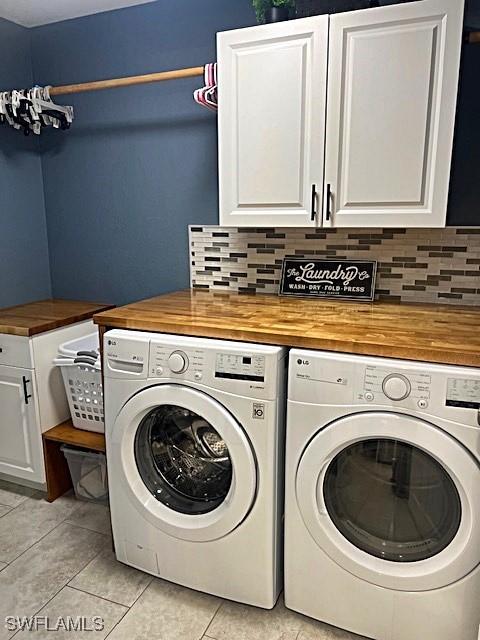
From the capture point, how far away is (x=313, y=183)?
1.81 m

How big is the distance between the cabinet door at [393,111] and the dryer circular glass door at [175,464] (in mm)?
961

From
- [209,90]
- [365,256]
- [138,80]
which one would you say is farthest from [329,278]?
[138,80]

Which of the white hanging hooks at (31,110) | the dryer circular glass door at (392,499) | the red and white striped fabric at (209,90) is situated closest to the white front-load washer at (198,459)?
the dryer circular glass door at (392,499)

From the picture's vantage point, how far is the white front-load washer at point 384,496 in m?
1.30

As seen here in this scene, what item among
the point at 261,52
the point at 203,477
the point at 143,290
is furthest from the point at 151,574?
the point at 261,52

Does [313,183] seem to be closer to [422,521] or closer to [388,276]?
[388,276]

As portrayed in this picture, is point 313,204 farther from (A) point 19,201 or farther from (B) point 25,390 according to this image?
(A) point 19,201

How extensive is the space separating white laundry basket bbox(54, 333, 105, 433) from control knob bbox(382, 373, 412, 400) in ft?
4.22

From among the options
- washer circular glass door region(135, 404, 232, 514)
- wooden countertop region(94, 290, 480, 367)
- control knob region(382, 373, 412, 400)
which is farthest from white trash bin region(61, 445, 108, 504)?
control knob region(382, 373, 412, 400)

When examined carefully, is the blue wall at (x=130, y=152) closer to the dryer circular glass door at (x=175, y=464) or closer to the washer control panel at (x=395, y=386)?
the dryer circular glass door at (x=175, y=464)

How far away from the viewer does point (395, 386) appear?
132 cm

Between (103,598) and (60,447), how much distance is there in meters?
0.80

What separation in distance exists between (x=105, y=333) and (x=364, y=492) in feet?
3.46

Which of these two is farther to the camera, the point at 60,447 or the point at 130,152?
the point at 130,152
